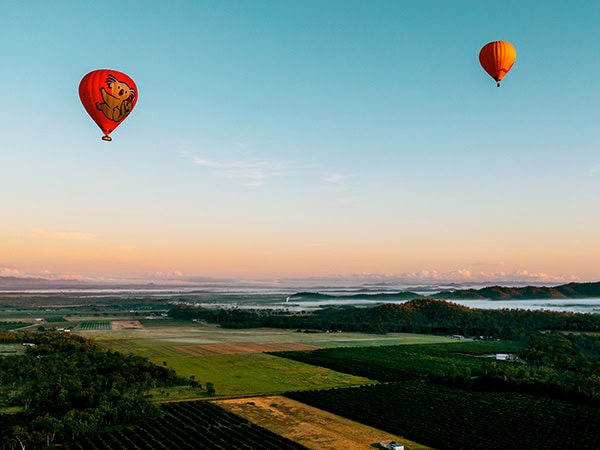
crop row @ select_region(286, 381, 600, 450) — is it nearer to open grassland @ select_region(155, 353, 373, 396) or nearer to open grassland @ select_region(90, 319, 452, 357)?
open grassland @ select_region(155, 353, 373, 396)

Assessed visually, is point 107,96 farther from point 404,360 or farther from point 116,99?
point 404,360

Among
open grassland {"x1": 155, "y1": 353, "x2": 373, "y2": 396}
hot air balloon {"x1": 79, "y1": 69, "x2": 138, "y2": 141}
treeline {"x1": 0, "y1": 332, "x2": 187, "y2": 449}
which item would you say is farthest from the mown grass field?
A: hot air balloon {"x1": 79, "y1": 69, "x2": 138, "y2": 141}

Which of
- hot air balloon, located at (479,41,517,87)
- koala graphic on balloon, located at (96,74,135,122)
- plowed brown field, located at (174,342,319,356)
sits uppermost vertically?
hot air balloon, located at (479,41,517,87)

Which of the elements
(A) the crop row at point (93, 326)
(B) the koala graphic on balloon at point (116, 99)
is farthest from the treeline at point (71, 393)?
(A) the crop row at point (93, 326)

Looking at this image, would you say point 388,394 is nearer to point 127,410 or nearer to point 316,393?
point 316,393

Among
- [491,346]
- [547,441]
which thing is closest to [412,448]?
[547,441]

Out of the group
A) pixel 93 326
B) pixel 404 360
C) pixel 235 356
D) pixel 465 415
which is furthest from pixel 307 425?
pixel 93 326
